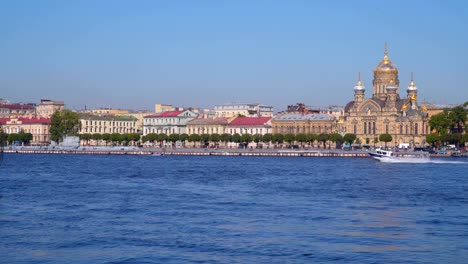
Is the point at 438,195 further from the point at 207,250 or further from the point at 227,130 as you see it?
the point at 227,130

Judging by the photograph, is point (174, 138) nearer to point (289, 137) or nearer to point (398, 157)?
point (289, 137)

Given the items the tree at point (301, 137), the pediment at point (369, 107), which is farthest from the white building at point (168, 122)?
the pediment at point (369, 107)

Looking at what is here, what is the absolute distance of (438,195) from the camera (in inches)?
1138

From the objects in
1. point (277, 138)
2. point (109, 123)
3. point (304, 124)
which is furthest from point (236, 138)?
point (109, 123)

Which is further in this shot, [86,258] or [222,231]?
[222,231]

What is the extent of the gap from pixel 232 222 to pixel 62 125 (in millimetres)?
75843

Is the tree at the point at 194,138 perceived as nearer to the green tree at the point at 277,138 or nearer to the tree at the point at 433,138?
the green tree at the point at 277,138

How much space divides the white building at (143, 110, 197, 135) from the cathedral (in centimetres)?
2101

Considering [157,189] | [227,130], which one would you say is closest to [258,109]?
[227,130]

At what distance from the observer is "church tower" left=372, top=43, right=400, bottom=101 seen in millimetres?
84312

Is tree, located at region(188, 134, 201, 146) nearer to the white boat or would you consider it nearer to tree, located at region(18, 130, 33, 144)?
tree, located at region(18, 130, 33, 144)

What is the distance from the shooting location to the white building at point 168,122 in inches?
4006

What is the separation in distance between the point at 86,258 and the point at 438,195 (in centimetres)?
1504

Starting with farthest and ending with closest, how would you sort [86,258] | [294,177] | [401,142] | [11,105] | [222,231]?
[11,105], [401,142], [294,177], [222,231], [86,258]
